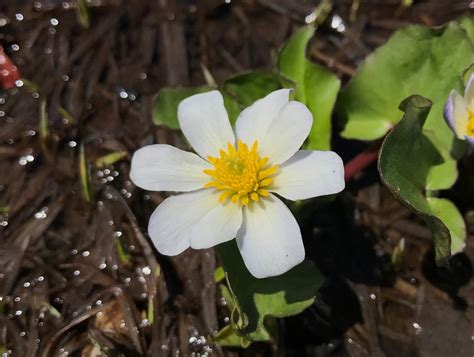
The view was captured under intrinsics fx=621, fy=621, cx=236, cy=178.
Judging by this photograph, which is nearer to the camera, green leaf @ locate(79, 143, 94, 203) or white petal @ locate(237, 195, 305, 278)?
white petal @ locate(237, 195, 305, 278)

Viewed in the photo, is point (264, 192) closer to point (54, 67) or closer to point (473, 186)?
point (473, 186)

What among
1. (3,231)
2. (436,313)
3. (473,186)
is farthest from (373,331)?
(3,231)

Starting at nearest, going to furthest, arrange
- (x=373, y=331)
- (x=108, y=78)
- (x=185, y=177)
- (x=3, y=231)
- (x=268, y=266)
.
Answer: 1. (x=268, y=266)
2. (x=185, y=177)
3. (x=373, y=331)
4. (x=3, y=231)
5. (x=108, y=78)

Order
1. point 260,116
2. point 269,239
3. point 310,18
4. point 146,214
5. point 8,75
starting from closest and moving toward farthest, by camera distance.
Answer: point 269,239 → point 260,116 → point 146,214 → point 8,75 → point 310,18

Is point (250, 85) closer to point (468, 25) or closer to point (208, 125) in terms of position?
point (208, 125)

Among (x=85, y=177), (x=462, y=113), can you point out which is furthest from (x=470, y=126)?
(x=85, y=177)

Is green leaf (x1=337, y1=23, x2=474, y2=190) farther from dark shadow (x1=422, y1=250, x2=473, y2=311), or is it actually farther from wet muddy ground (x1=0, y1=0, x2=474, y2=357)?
dark shadow (x1=422, y1=250, x2=473, y2=311)

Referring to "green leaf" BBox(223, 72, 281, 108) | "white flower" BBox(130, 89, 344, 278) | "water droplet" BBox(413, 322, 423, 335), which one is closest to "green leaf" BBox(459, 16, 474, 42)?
"green leaf" BBox(223, 72, 281, 108)
